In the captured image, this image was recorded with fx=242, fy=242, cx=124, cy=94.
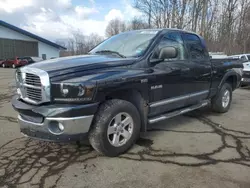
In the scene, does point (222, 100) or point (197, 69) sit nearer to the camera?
point (197, 69)

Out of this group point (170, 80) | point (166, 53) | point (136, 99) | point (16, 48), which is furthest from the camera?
point (16, 48)

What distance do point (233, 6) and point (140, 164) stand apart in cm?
3669

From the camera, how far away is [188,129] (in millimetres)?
4984

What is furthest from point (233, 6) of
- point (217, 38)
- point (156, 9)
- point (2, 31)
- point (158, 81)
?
point (158, 81)

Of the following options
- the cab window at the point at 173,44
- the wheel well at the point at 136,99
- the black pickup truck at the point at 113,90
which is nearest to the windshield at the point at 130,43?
the black pickup truck at the point at 113,90

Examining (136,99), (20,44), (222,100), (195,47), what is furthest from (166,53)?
(20,44)

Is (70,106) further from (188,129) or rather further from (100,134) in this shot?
(188,129)

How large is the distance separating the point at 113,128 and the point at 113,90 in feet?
1.89

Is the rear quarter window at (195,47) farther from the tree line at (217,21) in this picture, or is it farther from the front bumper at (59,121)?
the tree line at (217,21)

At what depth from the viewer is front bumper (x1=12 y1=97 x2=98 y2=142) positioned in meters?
3.06

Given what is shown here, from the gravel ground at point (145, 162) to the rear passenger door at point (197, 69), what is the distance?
32.0 inches

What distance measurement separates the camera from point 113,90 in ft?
11.2

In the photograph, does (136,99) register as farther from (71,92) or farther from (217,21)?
(217,21)

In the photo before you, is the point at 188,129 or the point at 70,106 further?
the point at 188,129
